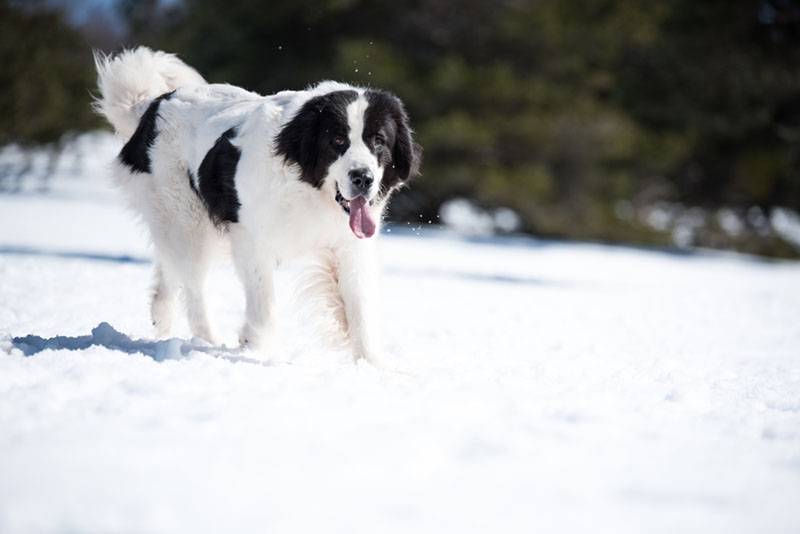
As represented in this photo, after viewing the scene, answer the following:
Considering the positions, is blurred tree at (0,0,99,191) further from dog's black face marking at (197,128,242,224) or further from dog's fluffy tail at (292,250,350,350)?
dog's fluffy tail at (292,250,350,350)

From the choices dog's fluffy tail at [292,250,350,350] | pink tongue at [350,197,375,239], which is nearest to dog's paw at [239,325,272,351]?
dog's fluffy tail at [292,250,350,350]

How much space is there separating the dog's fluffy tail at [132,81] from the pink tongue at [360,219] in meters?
1.84

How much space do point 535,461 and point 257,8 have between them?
18647 mm

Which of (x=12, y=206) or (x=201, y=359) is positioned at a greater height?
(x=201, y=359)

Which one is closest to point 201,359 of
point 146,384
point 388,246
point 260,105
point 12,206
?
point 146,384

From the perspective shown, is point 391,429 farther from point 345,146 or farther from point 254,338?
point 345,146

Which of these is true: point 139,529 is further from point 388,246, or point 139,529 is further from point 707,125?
point 707,125

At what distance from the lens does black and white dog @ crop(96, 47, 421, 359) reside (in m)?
4.45

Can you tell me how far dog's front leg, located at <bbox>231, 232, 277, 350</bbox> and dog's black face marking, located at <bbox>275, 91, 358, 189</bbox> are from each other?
0.48 meters

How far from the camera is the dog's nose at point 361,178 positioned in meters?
4.32

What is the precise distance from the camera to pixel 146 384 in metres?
3.41

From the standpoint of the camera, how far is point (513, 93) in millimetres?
19562

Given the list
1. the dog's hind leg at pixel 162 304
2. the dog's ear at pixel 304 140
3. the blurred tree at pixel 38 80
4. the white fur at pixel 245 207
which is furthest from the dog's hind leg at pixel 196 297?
the blurred tree at pixel 38 80

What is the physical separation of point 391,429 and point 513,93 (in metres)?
17.3
